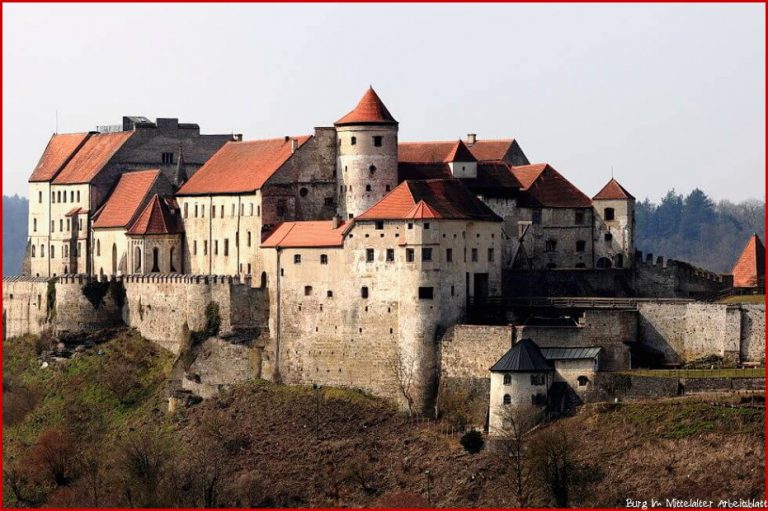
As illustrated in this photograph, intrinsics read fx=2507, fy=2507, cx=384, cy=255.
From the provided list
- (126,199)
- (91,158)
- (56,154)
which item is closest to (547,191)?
(126,199)

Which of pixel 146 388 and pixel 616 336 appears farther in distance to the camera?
pixel 146 388

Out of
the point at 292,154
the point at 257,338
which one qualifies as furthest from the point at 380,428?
the point at 292,154

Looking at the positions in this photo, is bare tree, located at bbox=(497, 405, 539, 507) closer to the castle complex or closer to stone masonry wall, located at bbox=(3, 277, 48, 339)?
the castle complex

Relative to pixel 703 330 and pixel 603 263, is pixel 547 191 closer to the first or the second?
pixel 603 263

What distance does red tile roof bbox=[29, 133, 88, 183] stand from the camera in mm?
128875

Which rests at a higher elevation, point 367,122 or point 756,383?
point 367,122

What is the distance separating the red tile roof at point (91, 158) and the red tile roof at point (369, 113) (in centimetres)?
2153

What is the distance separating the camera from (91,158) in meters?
127

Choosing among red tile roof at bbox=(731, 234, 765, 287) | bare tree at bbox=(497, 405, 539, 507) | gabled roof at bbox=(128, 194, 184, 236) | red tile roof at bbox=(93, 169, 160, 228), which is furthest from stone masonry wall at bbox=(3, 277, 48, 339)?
red tile roof at bbox=(731, 234, 765, 287)

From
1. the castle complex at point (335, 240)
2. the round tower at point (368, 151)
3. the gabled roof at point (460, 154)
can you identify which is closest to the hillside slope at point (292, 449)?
the castle complex at point (335, 240)

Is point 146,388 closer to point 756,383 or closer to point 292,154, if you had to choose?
point 292,154

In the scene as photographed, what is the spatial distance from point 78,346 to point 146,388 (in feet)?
22.2

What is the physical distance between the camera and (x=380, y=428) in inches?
3925

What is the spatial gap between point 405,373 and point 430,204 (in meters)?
6.82
